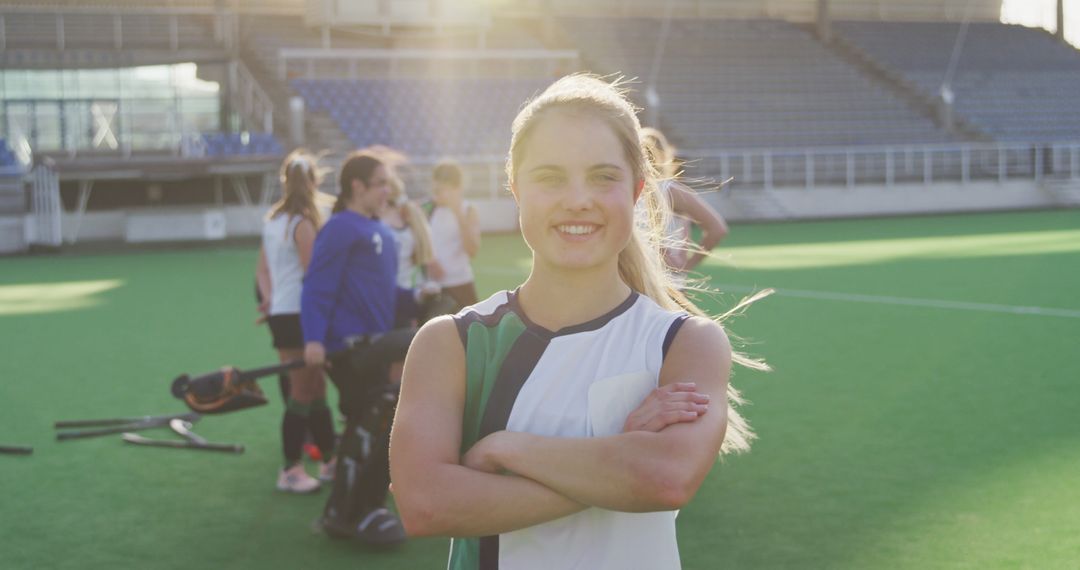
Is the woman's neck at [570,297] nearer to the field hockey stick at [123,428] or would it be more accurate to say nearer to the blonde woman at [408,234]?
the blonde woman at [408,234]

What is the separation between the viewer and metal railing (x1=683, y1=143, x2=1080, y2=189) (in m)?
30.7

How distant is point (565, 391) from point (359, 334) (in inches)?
153

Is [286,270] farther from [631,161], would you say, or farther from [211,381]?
[631,161]

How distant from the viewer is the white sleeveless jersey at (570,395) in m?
2.24

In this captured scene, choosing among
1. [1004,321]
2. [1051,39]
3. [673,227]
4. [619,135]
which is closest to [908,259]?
[1004,321]

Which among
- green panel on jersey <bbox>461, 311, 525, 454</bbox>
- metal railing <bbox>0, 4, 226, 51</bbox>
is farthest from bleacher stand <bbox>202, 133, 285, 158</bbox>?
green panel on jersey <bbox>461, 311, 525, 454</bbox>

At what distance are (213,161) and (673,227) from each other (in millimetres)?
20363

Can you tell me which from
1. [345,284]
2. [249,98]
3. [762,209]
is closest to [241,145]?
[249,98]

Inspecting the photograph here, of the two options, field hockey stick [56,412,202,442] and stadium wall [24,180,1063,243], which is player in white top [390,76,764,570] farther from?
→ stadium wall [24,180,1063,243]

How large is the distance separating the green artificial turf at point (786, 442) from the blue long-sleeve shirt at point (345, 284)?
0.90 metres

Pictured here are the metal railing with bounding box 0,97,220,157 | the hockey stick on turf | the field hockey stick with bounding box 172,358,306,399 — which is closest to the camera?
the field hockey stick with bounding box 172,358,306,399

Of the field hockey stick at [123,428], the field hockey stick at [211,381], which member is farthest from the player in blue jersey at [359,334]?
the field hockey stick at [123,428]

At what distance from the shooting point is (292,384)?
6.56 meters

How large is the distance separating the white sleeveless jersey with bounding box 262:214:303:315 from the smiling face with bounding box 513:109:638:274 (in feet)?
15.3
